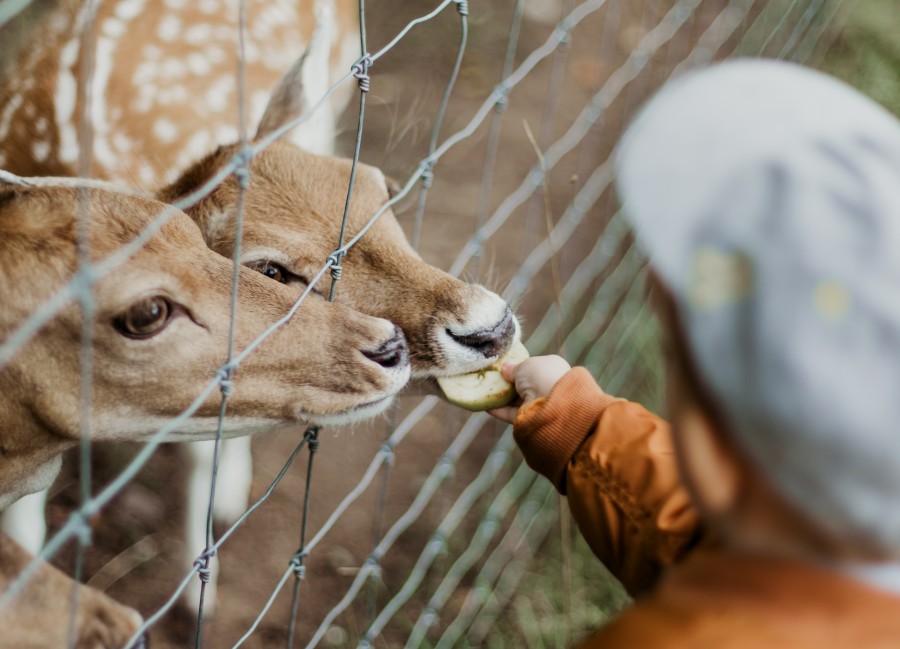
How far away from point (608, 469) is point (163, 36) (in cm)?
236

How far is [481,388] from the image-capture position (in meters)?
1.85

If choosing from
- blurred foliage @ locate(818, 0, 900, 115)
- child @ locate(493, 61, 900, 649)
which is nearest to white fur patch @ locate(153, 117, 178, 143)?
child @ locate(493, 61, 900, 649)

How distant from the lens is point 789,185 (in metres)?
0.86

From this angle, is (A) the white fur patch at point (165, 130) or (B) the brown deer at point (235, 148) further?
(A) the white fur patch at point (165, 130)

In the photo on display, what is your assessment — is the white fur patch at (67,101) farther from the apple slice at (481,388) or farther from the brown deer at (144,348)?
the apple slice at (481,388)

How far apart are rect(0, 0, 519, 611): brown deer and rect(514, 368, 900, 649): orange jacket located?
33 cm

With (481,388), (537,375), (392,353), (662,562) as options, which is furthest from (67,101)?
(662,562)

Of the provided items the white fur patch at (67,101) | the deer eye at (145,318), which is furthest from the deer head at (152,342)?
the white fur patch at (67,101)

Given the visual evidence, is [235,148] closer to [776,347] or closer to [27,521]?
[27,521]

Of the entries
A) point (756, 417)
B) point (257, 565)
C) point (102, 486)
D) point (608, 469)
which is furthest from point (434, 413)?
point (756, 417)

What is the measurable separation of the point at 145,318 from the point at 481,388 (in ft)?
Answer: 2.07

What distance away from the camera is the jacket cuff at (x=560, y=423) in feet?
5.19

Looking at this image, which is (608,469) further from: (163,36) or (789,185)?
(163,36)

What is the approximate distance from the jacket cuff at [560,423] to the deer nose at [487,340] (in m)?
0.28
